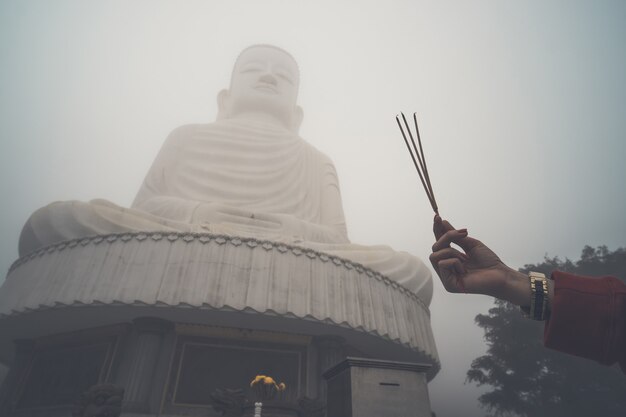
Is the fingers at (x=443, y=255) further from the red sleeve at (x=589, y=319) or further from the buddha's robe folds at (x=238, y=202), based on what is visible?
the buddha's robe folds at (x=238, y=202)

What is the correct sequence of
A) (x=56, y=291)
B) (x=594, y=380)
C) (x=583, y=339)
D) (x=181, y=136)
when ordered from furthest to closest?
(x=594, y=380) → (x=181, y=136) → (x=56, y=291) → (x=583, y=339)

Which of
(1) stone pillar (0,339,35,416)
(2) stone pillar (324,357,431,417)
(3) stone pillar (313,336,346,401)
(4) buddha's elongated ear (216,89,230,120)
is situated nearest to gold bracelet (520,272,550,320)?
(2) stone pillar (324,357,431,417)

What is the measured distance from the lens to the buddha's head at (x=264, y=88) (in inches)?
382

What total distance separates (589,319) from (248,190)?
6813mm

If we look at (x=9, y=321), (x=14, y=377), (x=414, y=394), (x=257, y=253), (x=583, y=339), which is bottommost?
(x=583, y=339)

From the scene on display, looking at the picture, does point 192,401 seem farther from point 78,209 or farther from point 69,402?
point 78,209

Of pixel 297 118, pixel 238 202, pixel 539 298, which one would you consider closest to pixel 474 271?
pixel 539 298

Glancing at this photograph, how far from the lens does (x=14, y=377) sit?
5.38m

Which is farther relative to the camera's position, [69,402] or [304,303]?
[69,402]

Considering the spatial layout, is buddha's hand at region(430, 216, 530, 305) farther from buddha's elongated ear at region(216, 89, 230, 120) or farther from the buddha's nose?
buddha's elongated ear at region(216, 89, 230, 120)

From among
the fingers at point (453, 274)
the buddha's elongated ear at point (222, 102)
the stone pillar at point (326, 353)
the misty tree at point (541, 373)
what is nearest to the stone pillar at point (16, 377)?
the stone pillar at point (326, 353)

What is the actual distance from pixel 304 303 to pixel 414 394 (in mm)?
1429

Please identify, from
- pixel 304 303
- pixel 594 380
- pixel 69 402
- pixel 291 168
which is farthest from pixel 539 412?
pixel 69 402

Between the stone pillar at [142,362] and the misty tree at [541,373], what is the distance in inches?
412
